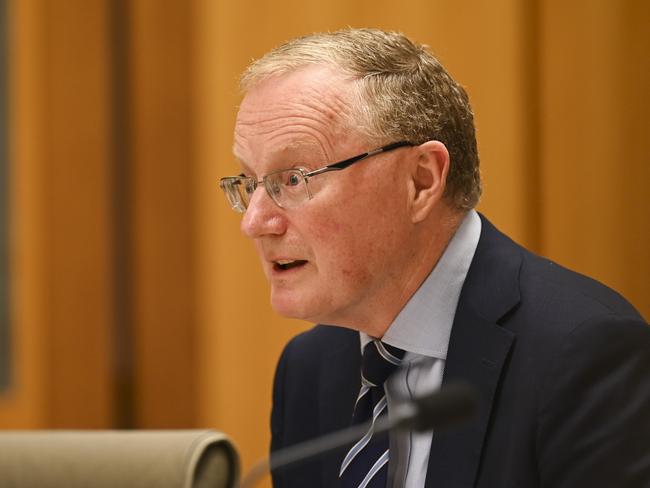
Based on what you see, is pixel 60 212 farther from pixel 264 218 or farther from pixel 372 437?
pixel 372 437

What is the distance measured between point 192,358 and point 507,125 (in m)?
1.14

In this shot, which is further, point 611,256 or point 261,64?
point 611,256

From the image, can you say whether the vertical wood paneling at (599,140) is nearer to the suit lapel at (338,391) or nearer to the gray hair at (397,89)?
the gray hair at (397,89)

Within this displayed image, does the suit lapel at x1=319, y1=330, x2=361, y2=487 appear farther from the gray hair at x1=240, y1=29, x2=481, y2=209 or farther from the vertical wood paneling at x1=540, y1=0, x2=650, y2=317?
the vertical wood paneling at x1=540, y1=0, x2=650, y2=317

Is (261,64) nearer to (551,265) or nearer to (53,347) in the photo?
(551,265)

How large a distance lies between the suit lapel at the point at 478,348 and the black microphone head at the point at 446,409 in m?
0.42

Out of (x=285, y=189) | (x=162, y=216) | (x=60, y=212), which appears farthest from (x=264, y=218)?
(x=60, y=212)

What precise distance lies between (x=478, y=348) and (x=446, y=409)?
475mm

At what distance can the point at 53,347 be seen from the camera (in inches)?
98.5

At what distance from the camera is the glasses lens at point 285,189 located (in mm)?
1295

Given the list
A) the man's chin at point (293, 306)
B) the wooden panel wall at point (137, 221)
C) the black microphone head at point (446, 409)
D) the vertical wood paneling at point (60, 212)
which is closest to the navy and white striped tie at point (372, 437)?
the man's chin at point (293, 306)

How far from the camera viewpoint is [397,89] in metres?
1.33

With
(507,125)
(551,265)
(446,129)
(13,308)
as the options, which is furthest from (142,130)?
(551,265)

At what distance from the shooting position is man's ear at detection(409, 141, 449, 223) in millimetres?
1337
